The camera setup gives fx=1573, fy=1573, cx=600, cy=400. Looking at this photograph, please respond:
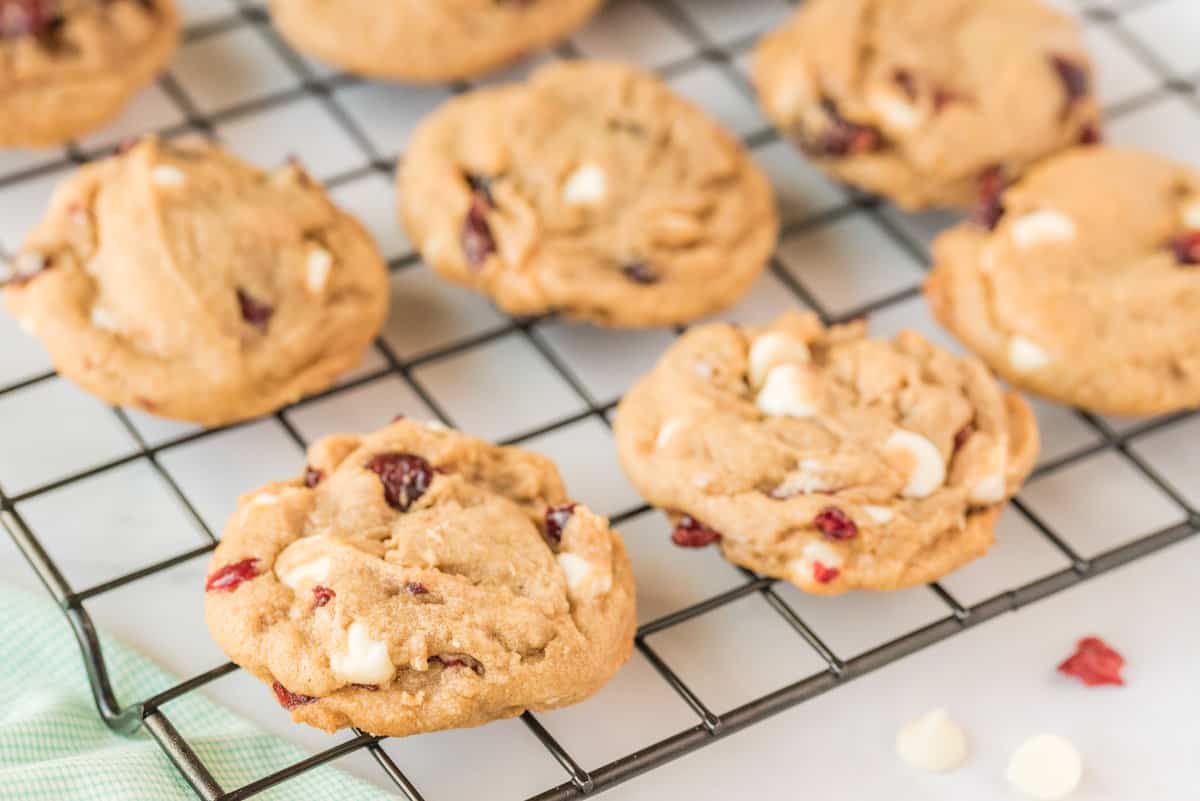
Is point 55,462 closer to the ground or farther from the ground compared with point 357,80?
closer to the ground

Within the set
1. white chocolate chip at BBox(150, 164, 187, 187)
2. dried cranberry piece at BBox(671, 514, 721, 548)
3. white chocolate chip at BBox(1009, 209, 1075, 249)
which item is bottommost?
dried cranberry piece at BBox(671, 514, 721, 548)

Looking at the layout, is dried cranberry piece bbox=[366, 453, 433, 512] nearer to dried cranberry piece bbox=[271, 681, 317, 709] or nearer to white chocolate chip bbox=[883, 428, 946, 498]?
dried cranberry piece bbox=[271, 681, 317, 709]

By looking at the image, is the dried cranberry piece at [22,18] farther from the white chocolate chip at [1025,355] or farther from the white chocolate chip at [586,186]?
the white chocolate chip at [1025,355]

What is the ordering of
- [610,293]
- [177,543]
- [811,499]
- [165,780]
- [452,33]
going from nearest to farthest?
[165,780] < [811,499] < [177,543] < [610,293] < [452,33]

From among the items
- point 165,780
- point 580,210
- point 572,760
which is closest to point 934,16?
point 580,210

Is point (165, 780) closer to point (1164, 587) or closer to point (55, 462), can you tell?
point (55, 462)

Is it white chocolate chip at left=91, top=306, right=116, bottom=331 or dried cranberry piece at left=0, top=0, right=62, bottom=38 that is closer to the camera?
white chocolate chip at left=91, top=306, right=116, bottom=331

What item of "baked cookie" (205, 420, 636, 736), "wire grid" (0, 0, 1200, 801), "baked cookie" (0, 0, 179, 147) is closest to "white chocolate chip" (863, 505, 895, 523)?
"wire grid" (0, 0, 1200, 801)

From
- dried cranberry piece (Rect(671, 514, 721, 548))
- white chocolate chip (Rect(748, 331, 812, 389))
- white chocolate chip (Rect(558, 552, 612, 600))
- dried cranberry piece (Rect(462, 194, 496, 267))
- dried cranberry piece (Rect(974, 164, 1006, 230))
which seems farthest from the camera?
dried cranberry piece (Rect(974, 164, 1006, 230))

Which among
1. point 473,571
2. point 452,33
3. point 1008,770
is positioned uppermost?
point 452,33
